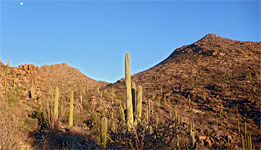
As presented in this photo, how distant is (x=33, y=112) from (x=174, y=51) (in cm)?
3956

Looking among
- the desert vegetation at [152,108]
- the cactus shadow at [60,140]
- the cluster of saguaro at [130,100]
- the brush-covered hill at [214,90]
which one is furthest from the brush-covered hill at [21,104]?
the brush-covered hill at [214,90]

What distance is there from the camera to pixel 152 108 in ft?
55.0

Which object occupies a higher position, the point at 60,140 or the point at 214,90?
the point at 214,90

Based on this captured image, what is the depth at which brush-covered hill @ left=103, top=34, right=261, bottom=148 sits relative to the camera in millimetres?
18997

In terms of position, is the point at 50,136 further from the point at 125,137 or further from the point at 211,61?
the point at 211,61

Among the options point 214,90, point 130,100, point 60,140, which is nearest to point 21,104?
point 60,140

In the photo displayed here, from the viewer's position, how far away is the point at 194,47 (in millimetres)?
45500

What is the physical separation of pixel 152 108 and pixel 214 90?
501 inches

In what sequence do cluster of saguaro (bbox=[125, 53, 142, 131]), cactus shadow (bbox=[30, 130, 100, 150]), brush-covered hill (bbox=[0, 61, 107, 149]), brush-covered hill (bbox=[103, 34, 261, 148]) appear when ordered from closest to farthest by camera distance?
brush-covered hill (bbox=[0, 61, 107, 149]), cluster of saguaro (bbox=[125, 53, 142, 131]), cactus shadow (bbox=[30, 130, 100, 150]), brush-covered hill (bbox=[103, 34, 261, 148])

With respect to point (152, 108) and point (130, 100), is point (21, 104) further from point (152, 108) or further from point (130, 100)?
point (130, 100)

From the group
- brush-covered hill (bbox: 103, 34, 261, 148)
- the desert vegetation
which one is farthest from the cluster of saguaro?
brush-covered hill (bbox: 103, 34, 261, 148)

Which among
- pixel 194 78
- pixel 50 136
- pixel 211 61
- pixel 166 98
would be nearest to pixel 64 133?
pixel 50 136

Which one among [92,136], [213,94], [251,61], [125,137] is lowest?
[92,136]

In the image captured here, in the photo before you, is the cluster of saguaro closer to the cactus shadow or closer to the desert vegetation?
the desert vegetation
